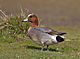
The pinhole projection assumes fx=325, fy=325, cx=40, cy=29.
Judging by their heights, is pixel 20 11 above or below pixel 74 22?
above

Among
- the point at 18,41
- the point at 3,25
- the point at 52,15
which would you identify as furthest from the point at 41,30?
the point at 52,15

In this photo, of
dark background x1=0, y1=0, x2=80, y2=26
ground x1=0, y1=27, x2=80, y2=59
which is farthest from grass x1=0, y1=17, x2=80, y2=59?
dark background x1=0, y1=0, x2=80, y2=26

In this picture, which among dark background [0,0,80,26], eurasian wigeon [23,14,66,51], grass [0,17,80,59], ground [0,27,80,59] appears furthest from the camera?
dark background [0,0,80,26]

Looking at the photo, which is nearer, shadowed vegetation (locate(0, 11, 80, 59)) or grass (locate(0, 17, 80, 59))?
grass (locate(0, 17, 80, 59))

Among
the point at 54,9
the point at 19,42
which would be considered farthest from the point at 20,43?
the point at 54,9

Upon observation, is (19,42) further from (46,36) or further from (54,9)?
(54,9)

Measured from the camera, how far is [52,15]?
28859mm

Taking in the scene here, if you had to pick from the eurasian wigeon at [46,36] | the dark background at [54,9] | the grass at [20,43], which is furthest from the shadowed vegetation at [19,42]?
the dark background at [54,9]

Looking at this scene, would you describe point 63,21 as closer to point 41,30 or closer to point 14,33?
point 14,33

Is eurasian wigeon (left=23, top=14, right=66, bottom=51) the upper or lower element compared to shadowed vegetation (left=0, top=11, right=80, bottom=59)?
upper

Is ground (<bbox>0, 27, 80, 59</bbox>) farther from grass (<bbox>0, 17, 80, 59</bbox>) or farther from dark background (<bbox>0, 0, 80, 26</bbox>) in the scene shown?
dark background (<bbox>0, 0, 80, 26</bbox>)

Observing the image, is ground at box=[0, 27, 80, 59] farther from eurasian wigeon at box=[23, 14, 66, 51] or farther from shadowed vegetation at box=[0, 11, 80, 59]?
eurasian wigeon at box=[23, 14, 66, 51]

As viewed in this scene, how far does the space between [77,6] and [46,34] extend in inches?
830

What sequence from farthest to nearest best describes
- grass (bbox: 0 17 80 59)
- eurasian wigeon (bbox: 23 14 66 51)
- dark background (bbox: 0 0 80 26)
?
dark background (bbox: 0 0 80 26) < grass (bbox: 0 17 80 59) < eurasian wigeon (bbox: 23 14 66 51)
